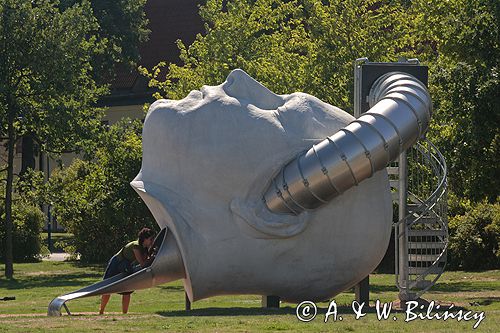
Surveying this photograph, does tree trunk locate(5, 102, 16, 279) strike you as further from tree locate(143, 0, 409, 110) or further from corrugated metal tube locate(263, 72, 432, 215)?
corrugated metal tube locate(263, 72, 432, 215)

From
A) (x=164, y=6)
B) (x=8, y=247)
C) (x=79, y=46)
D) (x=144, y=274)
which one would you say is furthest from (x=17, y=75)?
(x=164, y=6)

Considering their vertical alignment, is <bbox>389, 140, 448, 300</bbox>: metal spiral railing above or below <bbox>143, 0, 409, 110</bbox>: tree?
below

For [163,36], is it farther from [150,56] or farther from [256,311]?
[256,311]

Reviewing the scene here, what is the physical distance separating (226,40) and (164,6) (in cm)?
3107

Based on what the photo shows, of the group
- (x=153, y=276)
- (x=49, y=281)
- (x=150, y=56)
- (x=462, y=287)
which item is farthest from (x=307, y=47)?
(x=150, y=56)

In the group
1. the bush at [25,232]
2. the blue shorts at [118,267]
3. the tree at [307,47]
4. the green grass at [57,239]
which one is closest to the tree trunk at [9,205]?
the tree at [307,47]

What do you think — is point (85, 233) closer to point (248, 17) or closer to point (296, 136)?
point (248, 17)

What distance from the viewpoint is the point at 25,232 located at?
48562mm

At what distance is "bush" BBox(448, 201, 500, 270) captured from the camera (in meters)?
39.0

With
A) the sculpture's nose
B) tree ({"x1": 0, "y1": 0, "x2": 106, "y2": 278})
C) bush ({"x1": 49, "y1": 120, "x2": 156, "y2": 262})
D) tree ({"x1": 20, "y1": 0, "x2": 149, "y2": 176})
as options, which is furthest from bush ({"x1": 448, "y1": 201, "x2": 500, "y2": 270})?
tree ({"x1": 20, "y1": 0, "x2": 149, "y2": 176})

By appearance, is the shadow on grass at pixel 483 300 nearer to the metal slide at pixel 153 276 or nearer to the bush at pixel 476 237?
the metal slide at pixel 153 276

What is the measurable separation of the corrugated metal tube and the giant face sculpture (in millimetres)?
219

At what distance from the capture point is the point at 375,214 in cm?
2191

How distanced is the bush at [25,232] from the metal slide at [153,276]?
25.4m
